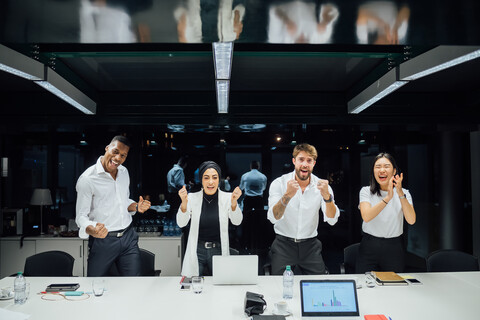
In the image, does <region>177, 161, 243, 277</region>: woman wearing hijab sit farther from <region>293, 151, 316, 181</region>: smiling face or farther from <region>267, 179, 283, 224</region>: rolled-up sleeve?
<region>293, 151, 316, 181</region>: smiling face

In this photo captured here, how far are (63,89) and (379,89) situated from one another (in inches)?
125

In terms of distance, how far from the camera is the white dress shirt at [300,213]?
3.48 meters

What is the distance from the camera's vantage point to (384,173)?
355 cm

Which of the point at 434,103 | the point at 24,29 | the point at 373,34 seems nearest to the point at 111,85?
the point at 24,29

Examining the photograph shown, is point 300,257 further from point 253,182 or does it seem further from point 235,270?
point 253,182

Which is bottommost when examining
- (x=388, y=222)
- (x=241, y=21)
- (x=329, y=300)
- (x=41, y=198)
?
(x=329, y=300)

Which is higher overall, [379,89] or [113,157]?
[379,89]

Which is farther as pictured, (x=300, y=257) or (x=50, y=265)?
(x=300, y=257)

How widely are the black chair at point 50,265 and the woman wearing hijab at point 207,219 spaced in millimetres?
1150

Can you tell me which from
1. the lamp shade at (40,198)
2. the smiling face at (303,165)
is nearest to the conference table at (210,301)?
the smiling face at (303,165)

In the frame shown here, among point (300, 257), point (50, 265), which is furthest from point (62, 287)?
point (300, 257)

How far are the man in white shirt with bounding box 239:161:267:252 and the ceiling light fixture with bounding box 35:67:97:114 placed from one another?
257cm

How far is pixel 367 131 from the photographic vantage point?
5473 millimetres

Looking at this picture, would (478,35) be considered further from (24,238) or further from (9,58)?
(24,238)
